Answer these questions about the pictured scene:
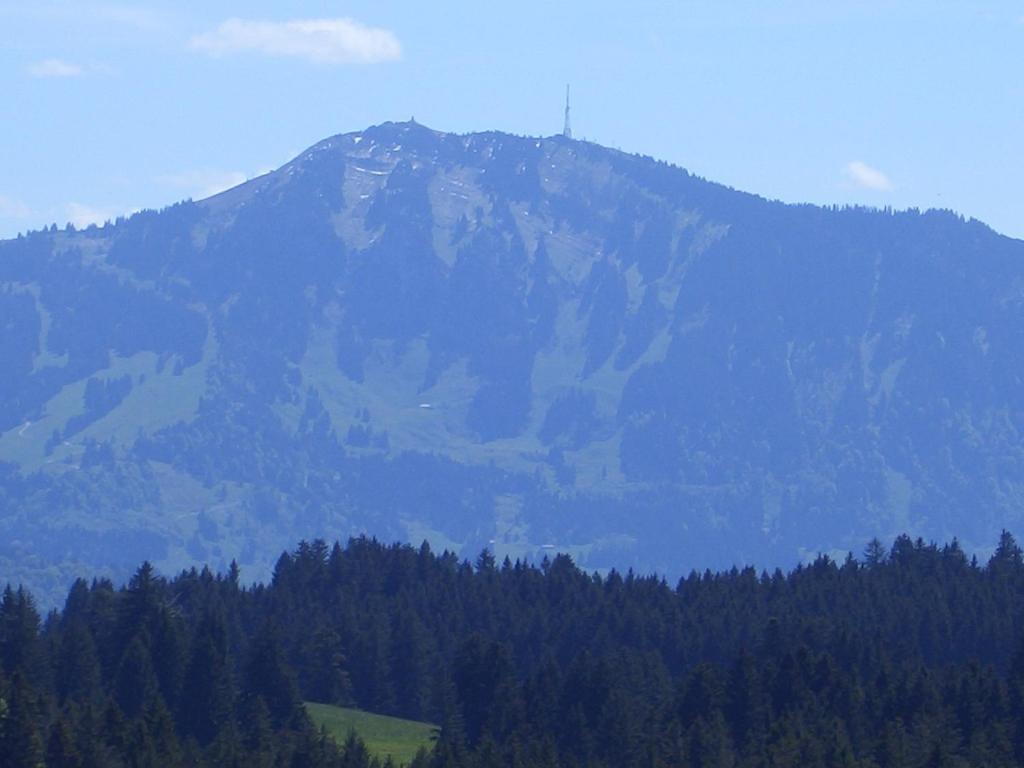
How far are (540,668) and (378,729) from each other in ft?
35.4

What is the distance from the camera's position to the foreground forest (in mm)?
101938

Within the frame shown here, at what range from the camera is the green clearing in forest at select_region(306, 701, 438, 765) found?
122188 mm

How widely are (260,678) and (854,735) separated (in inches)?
1387

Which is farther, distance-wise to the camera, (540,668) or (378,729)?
(540,668)

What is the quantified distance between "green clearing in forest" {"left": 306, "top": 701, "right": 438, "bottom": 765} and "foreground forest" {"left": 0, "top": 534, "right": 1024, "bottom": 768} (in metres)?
2.63

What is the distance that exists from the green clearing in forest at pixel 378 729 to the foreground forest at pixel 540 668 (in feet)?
8.62

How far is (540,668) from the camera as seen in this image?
135 meters

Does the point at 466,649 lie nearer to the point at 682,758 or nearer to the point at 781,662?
the point at 781,662

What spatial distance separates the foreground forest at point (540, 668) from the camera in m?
102

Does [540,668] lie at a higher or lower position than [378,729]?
higher

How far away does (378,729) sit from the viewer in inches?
5162

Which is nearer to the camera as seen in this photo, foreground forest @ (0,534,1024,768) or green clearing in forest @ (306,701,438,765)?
foreground forest @ (0,534,1024,768)

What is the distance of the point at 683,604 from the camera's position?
532ft

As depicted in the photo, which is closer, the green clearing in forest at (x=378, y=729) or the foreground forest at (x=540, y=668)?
the foreground forest at (x=540, y=668)
